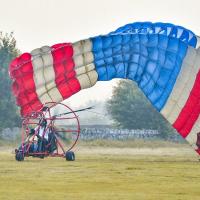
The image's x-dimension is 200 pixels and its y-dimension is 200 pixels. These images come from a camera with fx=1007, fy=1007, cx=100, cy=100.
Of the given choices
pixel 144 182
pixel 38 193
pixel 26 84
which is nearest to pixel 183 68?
pixel 26 84

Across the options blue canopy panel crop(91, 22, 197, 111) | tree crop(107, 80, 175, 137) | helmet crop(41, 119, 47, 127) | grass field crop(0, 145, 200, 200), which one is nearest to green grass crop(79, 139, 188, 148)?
tree crop(107, 80, 175, 137)

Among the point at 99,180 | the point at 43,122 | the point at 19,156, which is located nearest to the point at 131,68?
the point at 43,122

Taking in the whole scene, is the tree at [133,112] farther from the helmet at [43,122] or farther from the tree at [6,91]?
the helmet at [43,122]

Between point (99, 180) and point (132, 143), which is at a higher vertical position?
point (132, 143)

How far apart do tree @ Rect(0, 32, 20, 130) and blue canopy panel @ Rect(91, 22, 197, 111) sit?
4510cm

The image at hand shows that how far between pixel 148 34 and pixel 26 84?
7.30 meters

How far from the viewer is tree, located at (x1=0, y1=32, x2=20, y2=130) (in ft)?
323

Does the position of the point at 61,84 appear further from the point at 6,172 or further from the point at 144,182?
the point at 144,182

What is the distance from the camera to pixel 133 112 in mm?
103438

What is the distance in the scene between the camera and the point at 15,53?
107812 millimetres

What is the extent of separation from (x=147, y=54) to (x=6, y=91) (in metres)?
54.1

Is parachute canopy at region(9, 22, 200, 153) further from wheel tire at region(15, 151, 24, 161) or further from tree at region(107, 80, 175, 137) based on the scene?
tree at region(107, 80, 175, 137)

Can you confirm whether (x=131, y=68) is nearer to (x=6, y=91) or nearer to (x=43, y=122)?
(x=43, y=122)

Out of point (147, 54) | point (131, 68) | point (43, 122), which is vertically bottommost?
point (43, 122)
